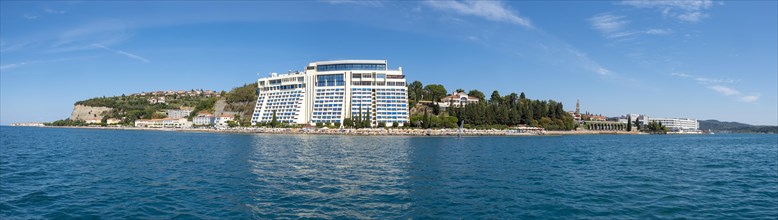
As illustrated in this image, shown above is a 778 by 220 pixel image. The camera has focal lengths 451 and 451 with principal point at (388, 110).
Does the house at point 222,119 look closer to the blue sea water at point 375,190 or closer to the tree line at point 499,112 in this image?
the tree line at point 499,112

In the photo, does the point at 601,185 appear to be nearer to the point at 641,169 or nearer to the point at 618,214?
the point at 618,214

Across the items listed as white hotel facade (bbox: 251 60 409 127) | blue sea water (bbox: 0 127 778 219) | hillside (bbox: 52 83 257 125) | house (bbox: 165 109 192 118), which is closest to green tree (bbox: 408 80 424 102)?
white hotel facade (bbox: 251 60 409 127)

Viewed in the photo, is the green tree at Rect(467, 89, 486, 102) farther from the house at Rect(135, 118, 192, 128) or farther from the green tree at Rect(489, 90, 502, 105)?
the house at Rect(135, 118, 192, 128)

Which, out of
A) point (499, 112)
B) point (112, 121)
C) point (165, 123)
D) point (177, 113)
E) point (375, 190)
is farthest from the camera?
point (177, 113)

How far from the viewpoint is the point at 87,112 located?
175750 mm

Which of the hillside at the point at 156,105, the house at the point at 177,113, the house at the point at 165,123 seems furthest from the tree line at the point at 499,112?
the house at the point at 177,113

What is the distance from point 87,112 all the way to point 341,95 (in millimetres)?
123397

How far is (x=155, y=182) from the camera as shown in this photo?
68.3 ft

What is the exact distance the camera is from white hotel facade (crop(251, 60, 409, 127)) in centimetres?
10969

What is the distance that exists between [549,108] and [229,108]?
3778 inches

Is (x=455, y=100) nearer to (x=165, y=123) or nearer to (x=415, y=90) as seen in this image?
A: (x=415, y=90)

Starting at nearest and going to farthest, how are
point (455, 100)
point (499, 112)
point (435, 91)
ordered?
point (499, 112), point (455, 100), point (435, 91)

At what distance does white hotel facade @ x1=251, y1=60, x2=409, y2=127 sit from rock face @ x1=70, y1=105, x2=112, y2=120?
8678 centimetres

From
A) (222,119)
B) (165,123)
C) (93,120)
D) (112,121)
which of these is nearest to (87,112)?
(93,120)
